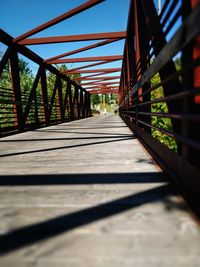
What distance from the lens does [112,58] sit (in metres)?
12.1

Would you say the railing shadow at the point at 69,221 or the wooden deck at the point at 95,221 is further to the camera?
the railing shadow at the point at 69,221

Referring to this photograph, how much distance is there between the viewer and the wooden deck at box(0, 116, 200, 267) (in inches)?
39.5

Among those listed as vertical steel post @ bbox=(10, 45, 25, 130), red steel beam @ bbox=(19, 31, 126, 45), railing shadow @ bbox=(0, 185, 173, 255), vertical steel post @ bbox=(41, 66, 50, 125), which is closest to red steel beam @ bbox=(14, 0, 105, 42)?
vertical steel post @ bbox=(10, 45, 25, 130)

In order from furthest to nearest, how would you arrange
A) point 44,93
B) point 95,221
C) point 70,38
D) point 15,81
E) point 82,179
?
point 44,93 → point 70,38 → point 15,81 → point 82,179 → point 95,221

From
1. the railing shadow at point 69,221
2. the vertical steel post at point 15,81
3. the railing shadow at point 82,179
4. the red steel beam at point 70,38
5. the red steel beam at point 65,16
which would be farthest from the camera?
the red steel beam at point 70,38

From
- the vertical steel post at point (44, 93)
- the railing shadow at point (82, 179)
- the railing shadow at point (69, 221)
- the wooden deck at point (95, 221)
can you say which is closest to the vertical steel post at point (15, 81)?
the vertical steel post at point (44, 93)

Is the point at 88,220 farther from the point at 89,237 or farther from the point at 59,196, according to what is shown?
the point at 59,196

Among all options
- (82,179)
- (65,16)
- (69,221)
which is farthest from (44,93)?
(69,221)

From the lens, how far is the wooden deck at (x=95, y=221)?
1003mm

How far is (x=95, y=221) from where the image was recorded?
1.31 metres

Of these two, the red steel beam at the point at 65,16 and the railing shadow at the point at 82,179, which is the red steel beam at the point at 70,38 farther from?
the railing shadow at the point at 82,179

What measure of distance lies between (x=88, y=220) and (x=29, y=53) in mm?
8961

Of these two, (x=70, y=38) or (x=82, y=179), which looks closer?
(x=82, y=179)

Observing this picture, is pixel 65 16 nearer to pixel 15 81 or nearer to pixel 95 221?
pixel 15 81
